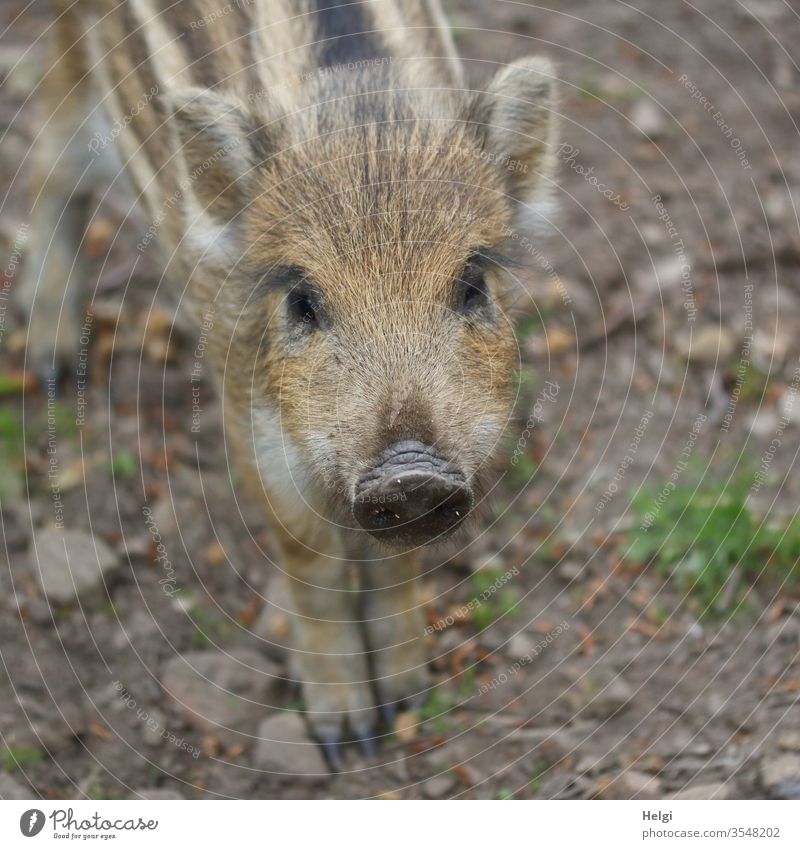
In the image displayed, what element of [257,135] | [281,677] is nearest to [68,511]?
[281,677]

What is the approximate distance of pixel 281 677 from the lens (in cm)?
374

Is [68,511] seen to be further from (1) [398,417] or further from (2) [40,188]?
(1) [398,417]

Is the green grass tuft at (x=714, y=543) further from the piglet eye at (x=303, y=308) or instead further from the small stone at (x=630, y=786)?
the piglet eye at (x=303, y=308)

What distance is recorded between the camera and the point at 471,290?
3.01m

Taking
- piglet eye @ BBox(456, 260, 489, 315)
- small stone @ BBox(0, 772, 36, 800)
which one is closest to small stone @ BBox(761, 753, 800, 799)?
piglet eye @ BBox(456, 260, 489, 315)

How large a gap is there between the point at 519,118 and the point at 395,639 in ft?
5.59

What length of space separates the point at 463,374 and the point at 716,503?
4.46ft

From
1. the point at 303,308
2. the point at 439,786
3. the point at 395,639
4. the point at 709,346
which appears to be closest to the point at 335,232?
the point at 303,308

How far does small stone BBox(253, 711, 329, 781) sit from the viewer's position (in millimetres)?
3461

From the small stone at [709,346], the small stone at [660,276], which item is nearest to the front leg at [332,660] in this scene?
the small stone at [709,346]

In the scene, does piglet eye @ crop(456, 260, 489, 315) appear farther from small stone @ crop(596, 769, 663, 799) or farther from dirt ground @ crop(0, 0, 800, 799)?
small stone @ crop(596, 769, 663, 799)

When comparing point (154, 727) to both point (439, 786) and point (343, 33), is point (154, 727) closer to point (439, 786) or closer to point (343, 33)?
point (439, 786)

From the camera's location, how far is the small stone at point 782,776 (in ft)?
9.17

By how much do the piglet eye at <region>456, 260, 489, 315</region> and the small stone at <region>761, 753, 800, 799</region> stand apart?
1.44 m
